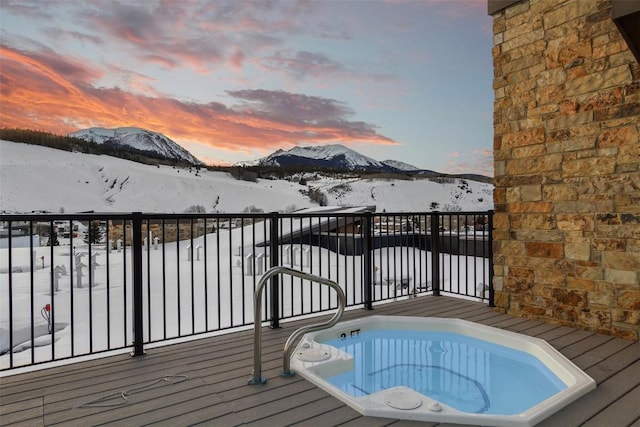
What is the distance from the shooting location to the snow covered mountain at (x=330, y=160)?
16906mm

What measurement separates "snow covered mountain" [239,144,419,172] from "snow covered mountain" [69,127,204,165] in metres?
2.64

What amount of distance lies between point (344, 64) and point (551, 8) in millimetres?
6527

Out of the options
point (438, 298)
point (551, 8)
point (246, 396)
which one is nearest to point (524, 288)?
point (438, 298)

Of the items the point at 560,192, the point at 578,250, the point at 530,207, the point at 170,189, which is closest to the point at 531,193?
the point at 530,207

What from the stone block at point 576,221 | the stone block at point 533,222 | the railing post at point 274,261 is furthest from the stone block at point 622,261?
the railing post at point 274,261

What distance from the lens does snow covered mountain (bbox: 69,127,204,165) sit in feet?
52.2

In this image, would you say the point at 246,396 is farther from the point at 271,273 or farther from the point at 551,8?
the point at 551,8

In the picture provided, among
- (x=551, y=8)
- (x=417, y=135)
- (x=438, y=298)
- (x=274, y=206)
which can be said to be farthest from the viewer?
(x=274, y=206)

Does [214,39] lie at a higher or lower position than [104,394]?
higher

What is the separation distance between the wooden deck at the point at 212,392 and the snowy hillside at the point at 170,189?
13.9m

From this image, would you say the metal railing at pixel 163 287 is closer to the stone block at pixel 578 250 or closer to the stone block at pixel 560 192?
the stone block at pixel 560 192

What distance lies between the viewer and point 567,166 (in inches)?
137

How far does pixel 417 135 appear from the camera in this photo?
1127 centimetres

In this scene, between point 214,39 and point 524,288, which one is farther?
point 214,39
